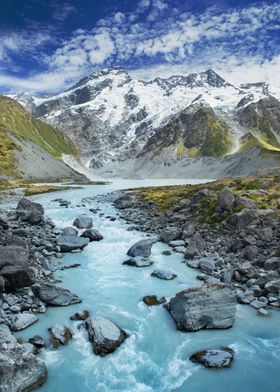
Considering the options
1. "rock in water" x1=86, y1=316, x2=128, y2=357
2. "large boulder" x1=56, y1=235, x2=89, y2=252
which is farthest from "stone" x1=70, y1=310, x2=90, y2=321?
"large boulder" x1=56, y1=235, x2=89, y2=252

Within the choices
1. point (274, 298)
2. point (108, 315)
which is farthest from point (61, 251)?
point (274, 298)

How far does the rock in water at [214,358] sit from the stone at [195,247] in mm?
16930

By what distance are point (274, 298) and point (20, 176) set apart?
15509 centimetres

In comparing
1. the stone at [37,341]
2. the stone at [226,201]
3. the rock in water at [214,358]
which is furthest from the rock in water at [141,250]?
the stone at [37,341]

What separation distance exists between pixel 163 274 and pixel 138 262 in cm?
425

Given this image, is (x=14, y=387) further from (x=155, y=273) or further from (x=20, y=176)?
(x=20, y=176)

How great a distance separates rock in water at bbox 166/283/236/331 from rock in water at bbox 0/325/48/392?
9.27 meters

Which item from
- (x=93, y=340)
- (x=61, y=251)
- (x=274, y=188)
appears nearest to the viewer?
(x=93, y=340)

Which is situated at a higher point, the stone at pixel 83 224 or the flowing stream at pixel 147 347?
the stone at pixel 83 224

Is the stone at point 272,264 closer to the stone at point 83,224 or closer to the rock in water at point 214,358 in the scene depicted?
the rock in water at point 214,358

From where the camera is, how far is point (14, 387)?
17.6 meters

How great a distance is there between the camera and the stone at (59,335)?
22.4m

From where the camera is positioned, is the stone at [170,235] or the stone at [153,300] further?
the stone at [170,235]

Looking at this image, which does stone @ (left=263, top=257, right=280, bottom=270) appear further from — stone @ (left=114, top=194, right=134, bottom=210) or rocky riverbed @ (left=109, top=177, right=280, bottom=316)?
stone @ (left=114, top=194, right=134, bottom=210)
